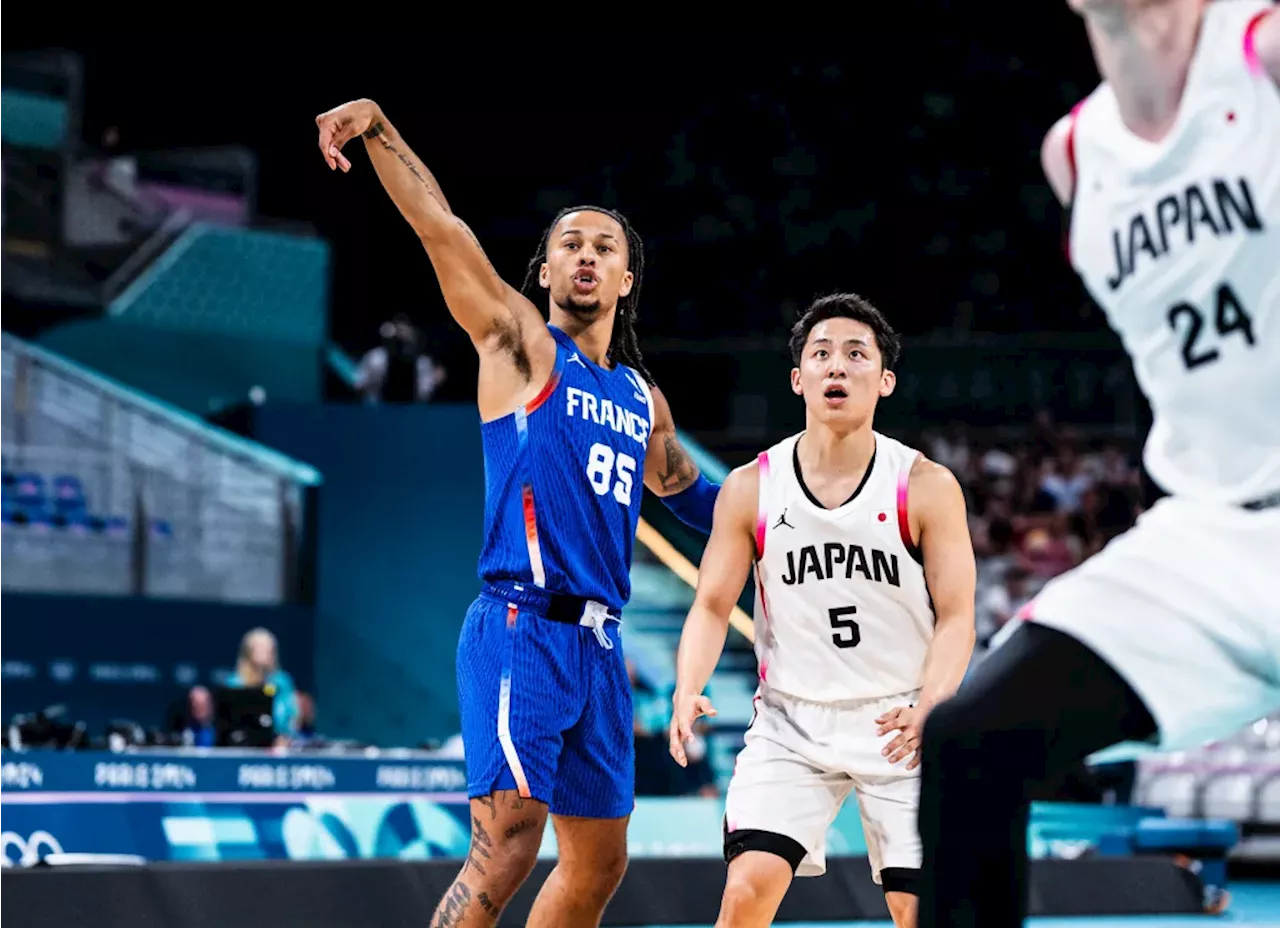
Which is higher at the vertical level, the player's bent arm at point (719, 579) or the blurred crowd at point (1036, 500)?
the blurred crowd at point (1036, 500)

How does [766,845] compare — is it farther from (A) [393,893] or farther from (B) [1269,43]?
(A) [393,893]

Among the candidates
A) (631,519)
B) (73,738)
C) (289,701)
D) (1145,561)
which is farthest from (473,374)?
(1145,561)

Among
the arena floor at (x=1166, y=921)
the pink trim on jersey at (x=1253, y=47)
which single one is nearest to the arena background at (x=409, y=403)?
the arena floor at (x=1166, y=921)

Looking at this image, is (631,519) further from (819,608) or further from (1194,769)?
(1194,769)

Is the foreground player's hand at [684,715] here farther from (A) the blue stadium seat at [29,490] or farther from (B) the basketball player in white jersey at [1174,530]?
(A) the blue stadium seat at [29,490]

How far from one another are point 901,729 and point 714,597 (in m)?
0.64

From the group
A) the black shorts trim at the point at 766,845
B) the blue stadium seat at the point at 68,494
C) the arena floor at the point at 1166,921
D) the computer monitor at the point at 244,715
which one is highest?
the blue stadium seat at the point at 68,494

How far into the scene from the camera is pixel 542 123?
23953 millimetres

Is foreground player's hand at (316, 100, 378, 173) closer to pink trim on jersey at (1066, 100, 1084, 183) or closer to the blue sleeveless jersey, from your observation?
the blue sleeveless jersey

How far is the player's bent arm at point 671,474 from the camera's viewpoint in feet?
18.1

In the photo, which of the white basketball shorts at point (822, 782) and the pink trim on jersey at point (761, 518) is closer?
the white basketball shorts at point (822, 782)

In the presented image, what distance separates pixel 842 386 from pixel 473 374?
15138 mm

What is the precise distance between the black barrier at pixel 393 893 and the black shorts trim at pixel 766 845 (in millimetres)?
3180

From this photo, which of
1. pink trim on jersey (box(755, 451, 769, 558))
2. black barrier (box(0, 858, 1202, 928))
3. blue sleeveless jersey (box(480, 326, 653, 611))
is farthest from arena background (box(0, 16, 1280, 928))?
pink trim on jersey (box(755, 451, 769, 558))
